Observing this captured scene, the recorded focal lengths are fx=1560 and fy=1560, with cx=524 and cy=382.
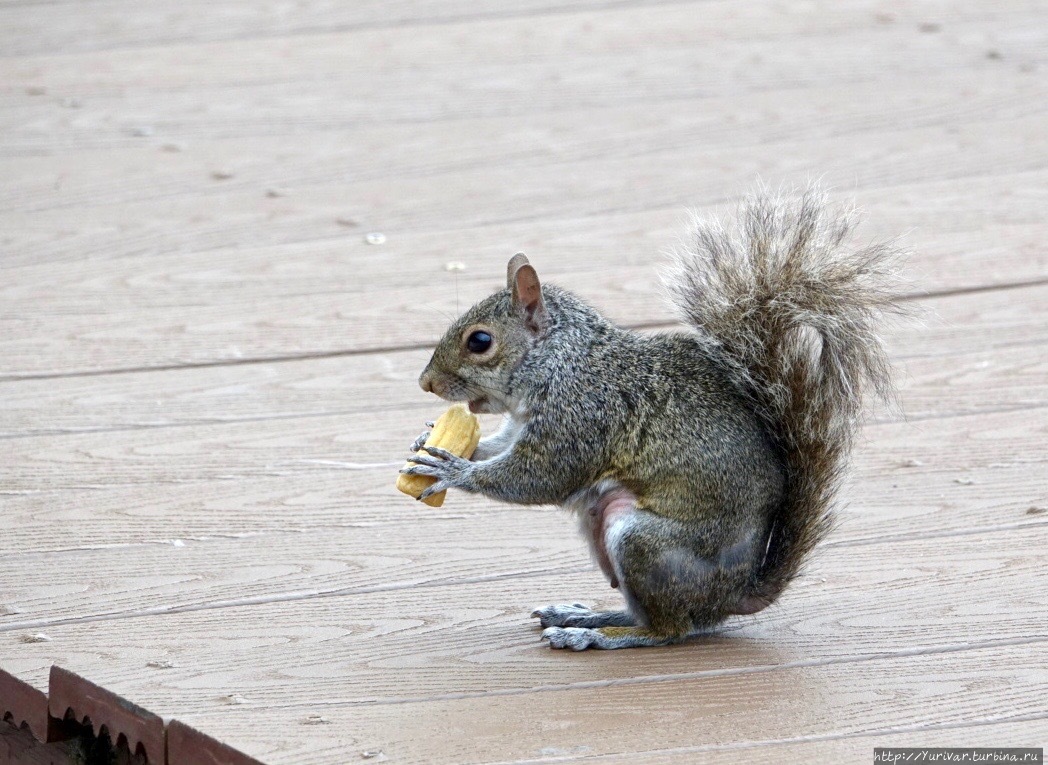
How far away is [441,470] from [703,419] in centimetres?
31

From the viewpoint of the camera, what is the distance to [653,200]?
321 cm

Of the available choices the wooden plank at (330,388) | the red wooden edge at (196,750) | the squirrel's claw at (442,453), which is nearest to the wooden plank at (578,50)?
the wooden plank at (330,388)

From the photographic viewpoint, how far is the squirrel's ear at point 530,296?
1842 millimetres

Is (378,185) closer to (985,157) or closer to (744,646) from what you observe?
(985,157)

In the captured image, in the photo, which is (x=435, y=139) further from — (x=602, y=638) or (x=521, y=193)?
(x=602, y=638)

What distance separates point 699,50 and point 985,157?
2.90 ft

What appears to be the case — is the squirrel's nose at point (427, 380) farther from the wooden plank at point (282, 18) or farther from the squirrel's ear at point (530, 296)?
the wooden plank at point (282, 18)

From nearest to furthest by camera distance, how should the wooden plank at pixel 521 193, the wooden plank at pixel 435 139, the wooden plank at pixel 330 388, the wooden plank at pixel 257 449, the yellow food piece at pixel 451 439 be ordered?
the yellow food piece at pixel 451 439, the wooden plank at pixel 257 449, the wooden plank at pixel 330 388, the wooden plank at pixel 521 193, the wooden plank at pixel 435 139

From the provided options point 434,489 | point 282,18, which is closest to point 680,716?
point 434,489

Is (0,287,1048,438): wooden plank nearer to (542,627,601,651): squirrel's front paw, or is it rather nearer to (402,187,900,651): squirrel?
(402,187,900,651): squirrel

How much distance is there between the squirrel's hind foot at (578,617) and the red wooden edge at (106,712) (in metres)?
0.48

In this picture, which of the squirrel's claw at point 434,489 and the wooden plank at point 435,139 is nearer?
the squirrel's claw at point 434,489

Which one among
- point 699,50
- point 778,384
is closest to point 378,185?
point 699,50

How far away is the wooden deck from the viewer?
162 cm
